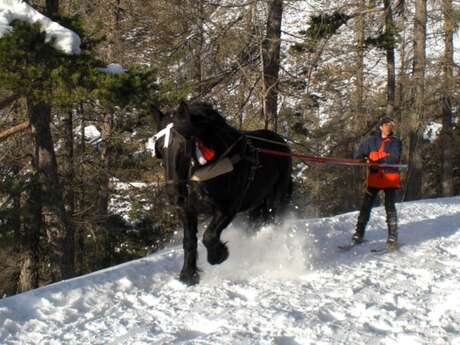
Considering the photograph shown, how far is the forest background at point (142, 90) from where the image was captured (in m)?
10.1

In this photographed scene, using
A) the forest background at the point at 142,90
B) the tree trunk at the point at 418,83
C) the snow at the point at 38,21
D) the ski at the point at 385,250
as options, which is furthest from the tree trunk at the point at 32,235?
the tree trunk at the point at 418,83

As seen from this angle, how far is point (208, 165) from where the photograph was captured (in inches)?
210

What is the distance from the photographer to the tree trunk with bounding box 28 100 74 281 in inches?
493

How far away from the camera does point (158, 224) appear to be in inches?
698

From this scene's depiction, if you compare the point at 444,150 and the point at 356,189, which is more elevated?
the point at 444,150

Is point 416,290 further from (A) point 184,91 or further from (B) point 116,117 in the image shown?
(B) point 116,117

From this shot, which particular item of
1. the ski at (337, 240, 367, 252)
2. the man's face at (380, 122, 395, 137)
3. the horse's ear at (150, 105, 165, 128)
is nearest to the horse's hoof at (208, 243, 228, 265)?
the horse's ear at (150, 105, 165, 128)

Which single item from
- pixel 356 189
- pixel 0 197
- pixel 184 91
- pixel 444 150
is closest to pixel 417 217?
pixel 184 91

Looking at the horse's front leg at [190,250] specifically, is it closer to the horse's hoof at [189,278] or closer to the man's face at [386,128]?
the horse's hoof at [189,278]

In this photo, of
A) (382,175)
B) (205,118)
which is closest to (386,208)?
(382,175)

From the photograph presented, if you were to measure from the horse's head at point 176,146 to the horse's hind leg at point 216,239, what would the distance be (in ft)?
2.05

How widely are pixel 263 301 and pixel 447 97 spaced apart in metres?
16.7

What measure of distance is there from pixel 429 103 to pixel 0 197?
14.0 m

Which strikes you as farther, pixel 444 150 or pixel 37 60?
pixel 444 150
